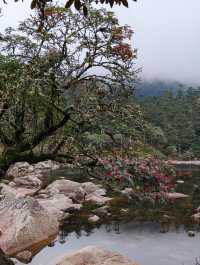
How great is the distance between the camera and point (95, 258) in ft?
52.6

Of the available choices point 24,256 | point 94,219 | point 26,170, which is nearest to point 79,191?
point 94,219

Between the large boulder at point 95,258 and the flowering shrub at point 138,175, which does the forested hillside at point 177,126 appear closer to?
the large boulder at point 95,258

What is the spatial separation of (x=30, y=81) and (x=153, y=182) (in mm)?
4311

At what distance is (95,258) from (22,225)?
254 inches

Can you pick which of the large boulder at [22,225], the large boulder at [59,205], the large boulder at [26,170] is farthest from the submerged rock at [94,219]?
the large boulder at [26,170]

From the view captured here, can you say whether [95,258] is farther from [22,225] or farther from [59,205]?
[59,205]

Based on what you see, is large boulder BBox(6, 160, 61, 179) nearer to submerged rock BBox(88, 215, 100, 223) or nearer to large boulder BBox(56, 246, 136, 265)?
submerged rock BBox(88, 215, 100, 223)

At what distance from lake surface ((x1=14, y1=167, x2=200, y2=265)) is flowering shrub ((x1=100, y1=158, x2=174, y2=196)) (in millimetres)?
7136

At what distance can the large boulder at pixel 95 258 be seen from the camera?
1585 cm

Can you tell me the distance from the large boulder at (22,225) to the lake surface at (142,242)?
77 centimetres

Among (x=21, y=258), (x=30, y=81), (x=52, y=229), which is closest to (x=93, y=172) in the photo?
(x=30, y=81)

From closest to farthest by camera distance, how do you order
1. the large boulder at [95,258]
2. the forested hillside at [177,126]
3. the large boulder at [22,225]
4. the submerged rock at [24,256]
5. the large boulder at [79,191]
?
the large boulder at [95,258], the submerged rock at [24,256], the large boulder at [22,225], the large boulder at [79,191], the forested hillside at [177,126]

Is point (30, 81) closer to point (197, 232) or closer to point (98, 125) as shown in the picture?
point (98, 125)

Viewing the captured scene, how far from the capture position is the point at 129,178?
1170cm
